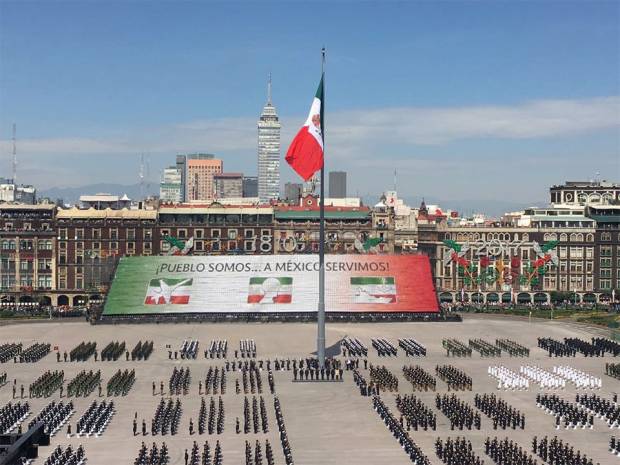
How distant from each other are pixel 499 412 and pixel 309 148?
76.6 ft

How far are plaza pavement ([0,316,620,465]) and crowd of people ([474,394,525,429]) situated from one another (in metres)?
0.60

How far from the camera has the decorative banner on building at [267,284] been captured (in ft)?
380

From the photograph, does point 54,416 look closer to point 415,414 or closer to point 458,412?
point 415,414

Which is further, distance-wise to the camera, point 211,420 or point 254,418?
point 254,418

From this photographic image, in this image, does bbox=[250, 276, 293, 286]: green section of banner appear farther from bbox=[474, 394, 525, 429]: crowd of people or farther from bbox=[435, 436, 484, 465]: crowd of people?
bbox=[435, 436, 484, 465]: crowd of people

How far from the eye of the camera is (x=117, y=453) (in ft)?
152

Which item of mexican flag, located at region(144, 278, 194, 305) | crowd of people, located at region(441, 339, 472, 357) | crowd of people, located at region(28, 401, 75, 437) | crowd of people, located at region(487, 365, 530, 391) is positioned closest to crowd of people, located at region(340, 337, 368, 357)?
crowd of people, located at region(441, 339, 472, 357)

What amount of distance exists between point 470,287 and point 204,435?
4091 inches

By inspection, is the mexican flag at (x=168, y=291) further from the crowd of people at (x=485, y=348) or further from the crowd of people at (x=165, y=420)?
the crowd of people at (x=165, y=420)

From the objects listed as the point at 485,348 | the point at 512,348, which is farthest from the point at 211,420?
the point at 512,348

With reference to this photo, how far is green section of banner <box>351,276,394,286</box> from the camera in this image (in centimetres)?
11919

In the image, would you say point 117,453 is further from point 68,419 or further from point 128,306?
point 128,306

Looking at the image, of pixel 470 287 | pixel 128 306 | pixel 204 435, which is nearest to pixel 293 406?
pixel 204 435

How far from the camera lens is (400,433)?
50.2m
